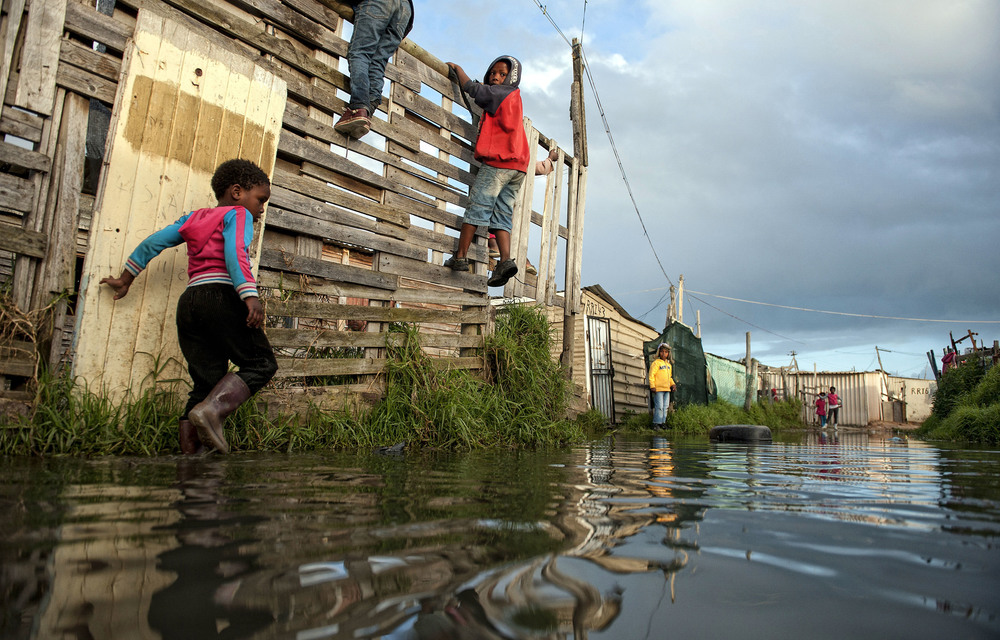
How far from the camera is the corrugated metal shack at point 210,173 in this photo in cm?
337

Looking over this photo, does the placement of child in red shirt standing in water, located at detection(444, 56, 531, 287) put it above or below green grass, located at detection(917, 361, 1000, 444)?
above

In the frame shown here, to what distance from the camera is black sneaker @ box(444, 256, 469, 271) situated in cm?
572

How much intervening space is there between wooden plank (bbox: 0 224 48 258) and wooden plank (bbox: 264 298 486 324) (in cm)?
129

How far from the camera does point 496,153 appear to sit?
232 inches

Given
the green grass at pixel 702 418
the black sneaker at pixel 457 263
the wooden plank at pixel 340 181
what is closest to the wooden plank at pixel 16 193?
the wooden plank at pixel 340 181

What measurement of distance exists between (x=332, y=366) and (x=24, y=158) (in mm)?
2224

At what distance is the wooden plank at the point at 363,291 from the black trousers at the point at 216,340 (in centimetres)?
93

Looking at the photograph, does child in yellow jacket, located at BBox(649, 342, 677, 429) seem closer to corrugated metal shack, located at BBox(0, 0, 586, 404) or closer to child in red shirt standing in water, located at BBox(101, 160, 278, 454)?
corrugated metal shack, located at BBox(0, 0, 586, 404)

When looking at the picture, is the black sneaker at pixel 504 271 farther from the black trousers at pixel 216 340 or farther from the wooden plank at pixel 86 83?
the wooden plank at pixel 86 83

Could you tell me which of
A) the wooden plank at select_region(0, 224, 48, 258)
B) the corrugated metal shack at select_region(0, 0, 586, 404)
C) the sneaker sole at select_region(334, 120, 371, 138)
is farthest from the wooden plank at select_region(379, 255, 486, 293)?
the wooden plank at select_region(0, 224, 48, 258)

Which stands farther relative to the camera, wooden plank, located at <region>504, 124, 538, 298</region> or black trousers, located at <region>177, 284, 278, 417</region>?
wooden plank, located at <region>504, 124, 538, 298</region>

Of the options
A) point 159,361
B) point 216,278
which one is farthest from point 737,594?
point 159,361

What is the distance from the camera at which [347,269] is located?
4852 millimetres

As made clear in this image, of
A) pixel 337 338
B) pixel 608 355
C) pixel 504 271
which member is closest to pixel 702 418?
pixel 608 355
